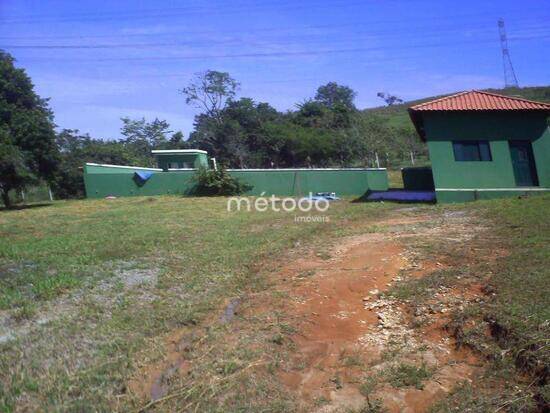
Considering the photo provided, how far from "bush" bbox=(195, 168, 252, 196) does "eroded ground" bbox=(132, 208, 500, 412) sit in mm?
13577

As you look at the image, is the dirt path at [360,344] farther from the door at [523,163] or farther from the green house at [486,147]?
the door at [523,163]

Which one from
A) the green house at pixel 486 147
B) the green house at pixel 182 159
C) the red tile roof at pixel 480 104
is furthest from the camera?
the green house at pixel 182 159

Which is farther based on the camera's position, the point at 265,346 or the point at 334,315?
the point at 334,315

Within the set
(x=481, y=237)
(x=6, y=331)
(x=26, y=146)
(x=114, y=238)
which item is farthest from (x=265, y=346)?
(x=26, y=146)

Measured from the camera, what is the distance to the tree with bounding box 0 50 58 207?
17766 mm

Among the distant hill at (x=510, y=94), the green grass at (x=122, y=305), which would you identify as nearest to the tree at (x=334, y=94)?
the distant hill at (x=510, y=94)

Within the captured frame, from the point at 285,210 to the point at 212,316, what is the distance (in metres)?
9.91

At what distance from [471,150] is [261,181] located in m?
9.35

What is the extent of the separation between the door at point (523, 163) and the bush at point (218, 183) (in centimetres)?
1101

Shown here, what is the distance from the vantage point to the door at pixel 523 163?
14448 mm

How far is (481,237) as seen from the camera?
315 inches

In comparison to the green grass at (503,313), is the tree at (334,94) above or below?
above

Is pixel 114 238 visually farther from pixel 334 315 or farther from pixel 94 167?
pixel 94 167

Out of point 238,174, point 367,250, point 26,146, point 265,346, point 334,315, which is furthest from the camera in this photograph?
point 238,174
